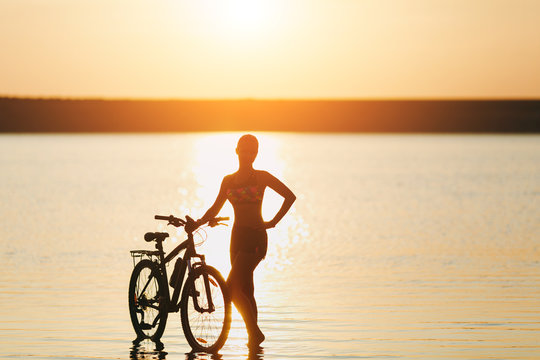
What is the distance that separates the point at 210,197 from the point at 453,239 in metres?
22.5

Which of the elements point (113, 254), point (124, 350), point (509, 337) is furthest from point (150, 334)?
point (113, 254)

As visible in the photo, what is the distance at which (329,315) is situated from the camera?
37.3ft

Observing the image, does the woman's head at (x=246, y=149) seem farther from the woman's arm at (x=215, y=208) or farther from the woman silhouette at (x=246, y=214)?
the woman's arm at (x=215, y=208)

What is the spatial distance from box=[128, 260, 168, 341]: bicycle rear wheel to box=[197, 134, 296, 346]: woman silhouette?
76 centimetres

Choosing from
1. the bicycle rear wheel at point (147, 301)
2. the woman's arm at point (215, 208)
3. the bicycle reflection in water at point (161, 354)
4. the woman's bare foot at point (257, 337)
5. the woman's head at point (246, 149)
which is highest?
the woman's head at point (246, 149)

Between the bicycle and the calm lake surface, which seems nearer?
the bicycle

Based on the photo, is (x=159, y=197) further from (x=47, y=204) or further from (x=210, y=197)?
(x=47, y=204)

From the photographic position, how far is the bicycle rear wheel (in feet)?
31.2

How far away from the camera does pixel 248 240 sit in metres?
8.98

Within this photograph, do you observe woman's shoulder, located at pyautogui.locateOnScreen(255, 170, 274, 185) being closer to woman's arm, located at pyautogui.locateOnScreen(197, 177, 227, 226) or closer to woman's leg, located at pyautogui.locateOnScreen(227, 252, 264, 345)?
woman's arm, located at pyautogui.locateOnScreen(197, 177, 227, 226)

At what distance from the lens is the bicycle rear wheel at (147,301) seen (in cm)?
950

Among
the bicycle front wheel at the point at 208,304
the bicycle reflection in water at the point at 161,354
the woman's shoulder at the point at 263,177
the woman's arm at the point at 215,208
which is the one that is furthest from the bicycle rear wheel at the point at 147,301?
the woman's shoulder at the point at 263,177

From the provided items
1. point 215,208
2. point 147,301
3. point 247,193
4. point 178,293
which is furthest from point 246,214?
point 147,301

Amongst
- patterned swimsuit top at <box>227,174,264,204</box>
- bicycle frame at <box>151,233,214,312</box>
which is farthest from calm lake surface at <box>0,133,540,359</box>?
patterned swimsuit top at <box>227,174,264,204</box>
